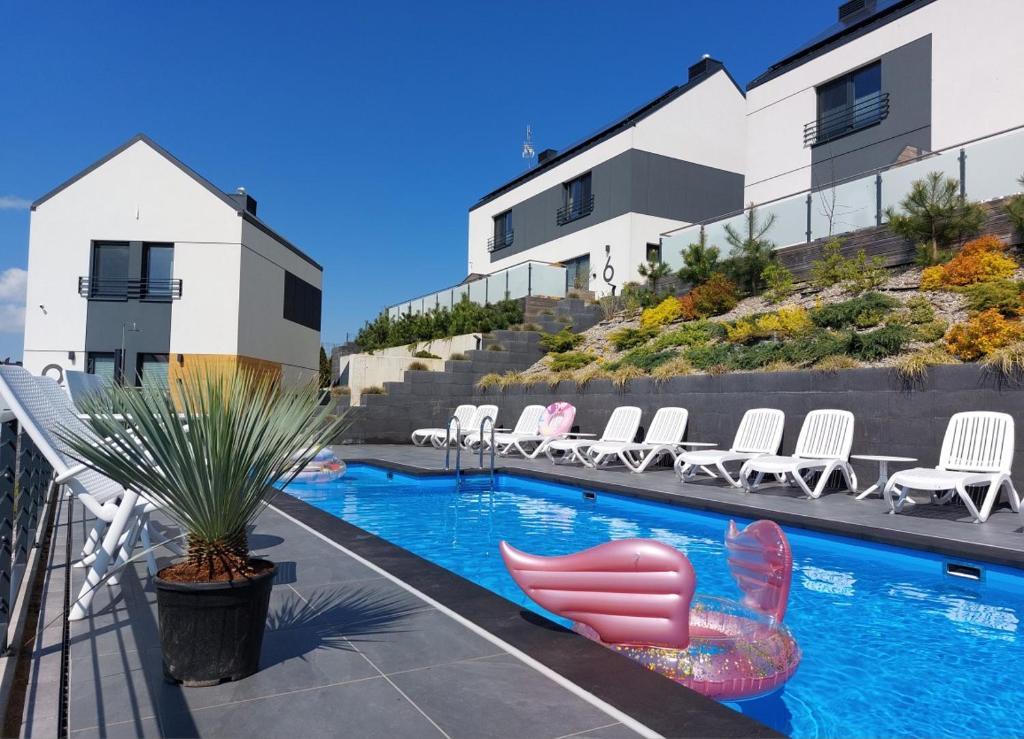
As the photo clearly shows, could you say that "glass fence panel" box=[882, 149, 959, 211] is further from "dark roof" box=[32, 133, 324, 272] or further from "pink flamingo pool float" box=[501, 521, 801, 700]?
"dark roof" box=[32, 133, 324, 272]

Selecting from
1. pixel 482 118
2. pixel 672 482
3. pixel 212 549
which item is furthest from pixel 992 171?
pixel 482 118

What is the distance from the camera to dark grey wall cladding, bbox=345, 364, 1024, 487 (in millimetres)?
7875

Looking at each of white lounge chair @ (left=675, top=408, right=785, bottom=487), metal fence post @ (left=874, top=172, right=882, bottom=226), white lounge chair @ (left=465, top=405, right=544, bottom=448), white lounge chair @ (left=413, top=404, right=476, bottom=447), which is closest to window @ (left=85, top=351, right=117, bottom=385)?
white lounge chair @ (left=413, top=404, right=476, bottom=447)

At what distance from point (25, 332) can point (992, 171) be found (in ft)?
78.3

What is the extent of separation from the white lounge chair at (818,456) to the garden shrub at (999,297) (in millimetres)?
2281

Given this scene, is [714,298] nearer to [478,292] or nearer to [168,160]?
[478,292]

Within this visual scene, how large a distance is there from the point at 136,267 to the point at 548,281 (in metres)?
12.4

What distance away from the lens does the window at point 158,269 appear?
2112cm

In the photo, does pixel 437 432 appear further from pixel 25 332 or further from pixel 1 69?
pixel 25 332

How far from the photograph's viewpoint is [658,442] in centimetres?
1076

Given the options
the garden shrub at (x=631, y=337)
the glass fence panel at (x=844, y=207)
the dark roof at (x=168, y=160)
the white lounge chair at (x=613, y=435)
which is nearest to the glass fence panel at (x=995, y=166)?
the glass fence panel at (x=844, y=207)

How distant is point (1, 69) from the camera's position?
47.8 feet

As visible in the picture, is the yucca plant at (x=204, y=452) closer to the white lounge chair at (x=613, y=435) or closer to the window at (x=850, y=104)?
the white lounge chair at (x=613, y=435)

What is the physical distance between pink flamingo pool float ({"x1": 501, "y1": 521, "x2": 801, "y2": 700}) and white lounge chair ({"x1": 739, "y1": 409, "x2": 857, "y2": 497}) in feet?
16.5
